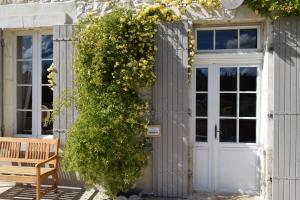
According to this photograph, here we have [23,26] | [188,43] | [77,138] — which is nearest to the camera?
[77,138]

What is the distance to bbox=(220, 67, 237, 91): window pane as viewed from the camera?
5.23m

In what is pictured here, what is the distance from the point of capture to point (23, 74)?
5.91 m

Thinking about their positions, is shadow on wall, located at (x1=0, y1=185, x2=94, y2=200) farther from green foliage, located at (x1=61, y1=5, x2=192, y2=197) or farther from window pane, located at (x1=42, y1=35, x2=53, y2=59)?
window pane, located at (x1=42, y1=35, x2=53, y2=59)

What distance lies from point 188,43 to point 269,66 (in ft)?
3.86

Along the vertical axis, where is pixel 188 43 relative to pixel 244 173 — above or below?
above

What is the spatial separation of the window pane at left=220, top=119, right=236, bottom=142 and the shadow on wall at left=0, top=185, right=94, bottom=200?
234 cm

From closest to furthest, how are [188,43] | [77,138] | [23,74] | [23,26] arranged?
1. [77,138]
2. [188,43]
3. [23,26]
4. [23,74]

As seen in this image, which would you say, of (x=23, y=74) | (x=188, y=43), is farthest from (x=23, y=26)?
(x=188, y=43)

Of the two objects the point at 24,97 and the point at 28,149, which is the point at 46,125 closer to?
the point at 28,149

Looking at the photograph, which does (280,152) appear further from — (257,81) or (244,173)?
(257,81)

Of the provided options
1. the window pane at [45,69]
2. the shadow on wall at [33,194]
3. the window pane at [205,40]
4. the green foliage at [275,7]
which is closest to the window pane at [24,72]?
the window pane at [45,69]

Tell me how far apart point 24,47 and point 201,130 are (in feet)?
10.8

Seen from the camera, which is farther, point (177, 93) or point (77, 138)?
point (177, 93)

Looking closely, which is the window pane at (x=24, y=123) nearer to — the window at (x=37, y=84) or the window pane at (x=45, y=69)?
the window at (x=37, y=84)
